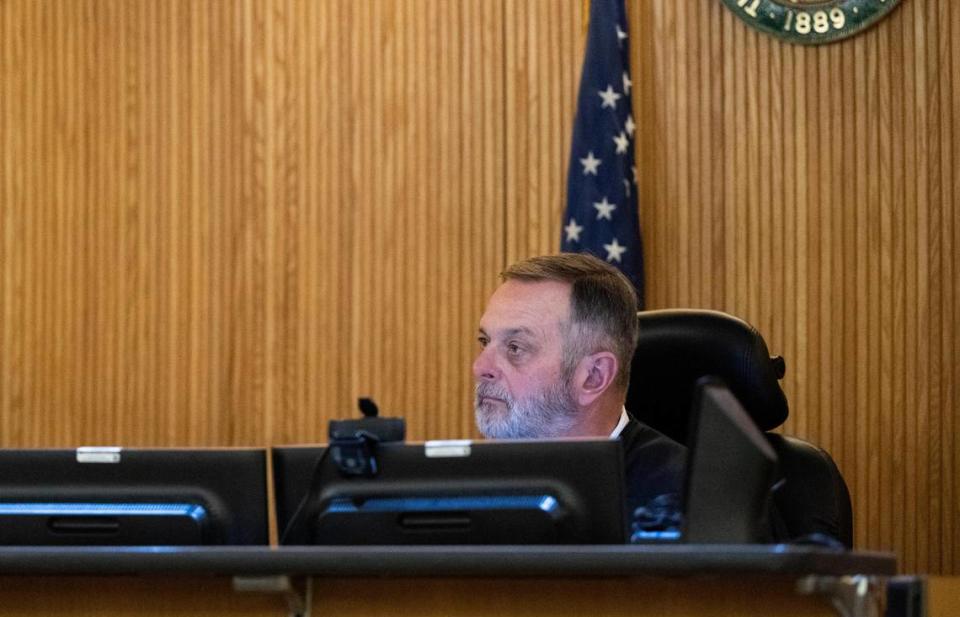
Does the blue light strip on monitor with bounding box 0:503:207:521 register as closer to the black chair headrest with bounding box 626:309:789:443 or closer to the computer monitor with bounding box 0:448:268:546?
the computer monitor with bounding box 0:448:268:546

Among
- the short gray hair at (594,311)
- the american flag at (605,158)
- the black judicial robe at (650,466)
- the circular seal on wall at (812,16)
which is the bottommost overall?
the black judicial robe at (650,466)

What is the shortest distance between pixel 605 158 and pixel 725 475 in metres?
3.49

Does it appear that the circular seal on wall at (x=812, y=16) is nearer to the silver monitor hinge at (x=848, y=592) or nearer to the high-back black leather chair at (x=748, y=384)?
the high-back black leather chair at (x=748, y=384)

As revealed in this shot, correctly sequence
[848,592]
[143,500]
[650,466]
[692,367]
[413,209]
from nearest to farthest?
[848,592]
[143,500]
[650,466]
[692,367]
[413,209]

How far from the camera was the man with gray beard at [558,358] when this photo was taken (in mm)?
3465

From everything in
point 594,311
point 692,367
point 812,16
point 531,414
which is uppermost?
point 812,16

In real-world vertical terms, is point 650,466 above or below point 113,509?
below

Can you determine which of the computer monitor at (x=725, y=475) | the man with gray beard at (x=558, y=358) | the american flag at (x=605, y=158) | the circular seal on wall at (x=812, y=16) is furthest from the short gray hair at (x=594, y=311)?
the circular seal on wall at (x=812, y=16)

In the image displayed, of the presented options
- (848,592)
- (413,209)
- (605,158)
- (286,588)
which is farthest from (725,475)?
(413,209)

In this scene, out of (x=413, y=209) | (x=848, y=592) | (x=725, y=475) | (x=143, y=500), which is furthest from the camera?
(x=413, y=209)

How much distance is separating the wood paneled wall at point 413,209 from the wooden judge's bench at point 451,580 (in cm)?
352

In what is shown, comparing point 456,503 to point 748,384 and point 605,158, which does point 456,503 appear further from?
point 605,158

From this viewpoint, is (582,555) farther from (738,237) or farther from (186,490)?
(738,237)

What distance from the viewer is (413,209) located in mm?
5770
